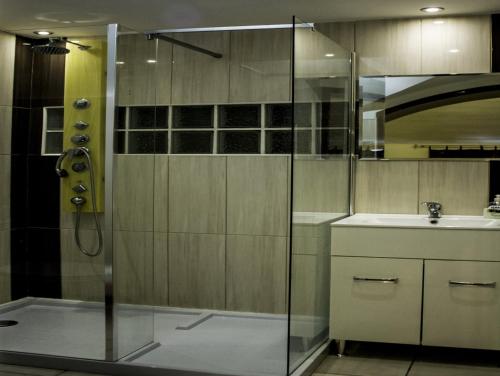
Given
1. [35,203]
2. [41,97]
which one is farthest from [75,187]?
[41,97]

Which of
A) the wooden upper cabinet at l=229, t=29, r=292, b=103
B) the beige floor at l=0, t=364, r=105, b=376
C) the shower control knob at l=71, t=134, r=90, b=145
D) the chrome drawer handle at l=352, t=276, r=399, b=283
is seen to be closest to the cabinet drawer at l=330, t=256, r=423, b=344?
the chrome drawer handle at l=352, t=276, r=399, b=283

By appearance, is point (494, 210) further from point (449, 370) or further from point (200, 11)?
point (200, 11)

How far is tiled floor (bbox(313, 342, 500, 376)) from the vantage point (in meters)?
3.85

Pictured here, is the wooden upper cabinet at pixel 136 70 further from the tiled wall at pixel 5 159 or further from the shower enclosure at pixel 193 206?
the tiled wall at pixel 5 159

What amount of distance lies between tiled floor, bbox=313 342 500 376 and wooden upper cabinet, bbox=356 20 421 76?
5.63 ft

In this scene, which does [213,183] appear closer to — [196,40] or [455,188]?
[196,40]

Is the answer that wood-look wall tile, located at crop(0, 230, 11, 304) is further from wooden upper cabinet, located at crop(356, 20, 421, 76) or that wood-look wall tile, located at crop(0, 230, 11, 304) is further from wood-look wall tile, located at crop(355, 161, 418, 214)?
wooden upper cabinet, located at crop(356, 20, 421, 76)

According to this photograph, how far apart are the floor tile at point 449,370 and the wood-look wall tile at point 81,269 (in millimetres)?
1697

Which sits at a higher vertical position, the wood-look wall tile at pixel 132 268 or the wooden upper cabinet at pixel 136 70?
the wooden upper cabinet at pixel 136 70

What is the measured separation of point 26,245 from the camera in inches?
150

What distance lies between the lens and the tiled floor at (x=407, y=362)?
3852 mm

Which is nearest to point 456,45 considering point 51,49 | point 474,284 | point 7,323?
point 474,284

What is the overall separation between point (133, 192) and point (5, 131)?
0.74 meters

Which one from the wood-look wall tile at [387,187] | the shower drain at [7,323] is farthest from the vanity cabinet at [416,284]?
the shower drain at [7,323]
